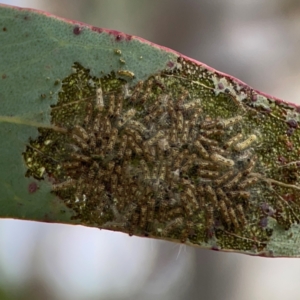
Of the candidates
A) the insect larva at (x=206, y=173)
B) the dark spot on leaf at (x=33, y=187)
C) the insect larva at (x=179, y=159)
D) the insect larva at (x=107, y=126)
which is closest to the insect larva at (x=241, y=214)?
the insect larva at (x=206, y=173)

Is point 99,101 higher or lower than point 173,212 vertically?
higher

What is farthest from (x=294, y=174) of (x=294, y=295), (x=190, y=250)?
(x=294, y=295)

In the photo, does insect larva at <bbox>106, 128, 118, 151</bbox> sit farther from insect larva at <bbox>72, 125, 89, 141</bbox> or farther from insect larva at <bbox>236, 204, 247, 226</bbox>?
insect larva at <bbox>236, 204, 247, 226</bbox>

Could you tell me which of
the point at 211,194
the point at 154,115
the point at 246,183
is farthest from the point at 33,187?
the point at 246,183

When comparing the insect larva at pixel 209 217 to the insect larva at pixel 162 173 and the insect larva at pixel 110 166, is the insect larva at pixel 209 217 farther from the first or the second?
the insect larva at pixel 110 166

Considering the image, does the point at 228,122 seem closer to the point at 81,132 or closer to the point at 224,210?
the point at 224,210

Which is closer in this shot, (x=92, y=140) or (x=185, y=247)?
(x=92, y=140)

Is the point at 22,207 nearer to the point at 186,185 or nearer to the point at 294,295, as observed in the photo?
the point at 186,185

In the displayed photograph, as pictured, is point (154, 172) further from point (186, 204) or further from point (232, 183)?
point (232, 183)
